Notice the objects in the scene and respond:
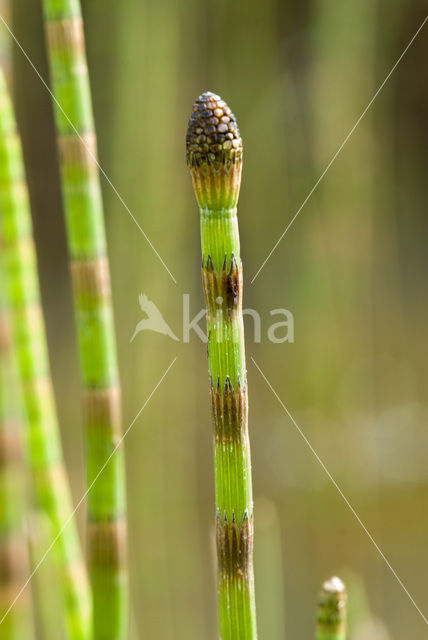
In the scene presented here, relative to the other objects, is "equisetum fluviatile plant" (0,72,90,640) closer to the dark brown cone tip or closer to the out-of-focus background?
the dark brown cone tip

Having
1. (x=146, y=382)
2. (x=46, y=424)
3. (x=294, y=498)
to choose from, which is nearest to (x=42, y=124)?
(x=146, y=382)

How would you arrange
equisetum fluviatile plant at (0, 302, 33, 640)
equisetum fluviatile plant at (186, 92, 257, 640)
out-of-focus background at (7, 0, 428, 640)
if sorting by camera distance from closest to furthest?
equisetum fluviatile plant at (186, 92, 257, 640) → equisetum fluviatile plant at (0, 302, 33, 640) → out-of-focus background at (7, 0, 428, 640)

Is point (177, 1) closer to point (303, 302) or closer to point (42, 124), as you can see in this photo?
point (42, 124)

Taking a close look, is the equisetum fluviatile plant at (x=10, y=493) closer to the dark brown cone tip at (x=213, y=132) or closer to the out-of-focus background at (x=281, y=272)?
the dark brown cone tip at (x=213, y=132)

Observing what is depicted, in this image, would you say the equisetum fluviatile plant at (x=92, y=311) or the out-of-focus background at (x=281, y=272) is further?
the out-of-focus background at (x=281, y=272)

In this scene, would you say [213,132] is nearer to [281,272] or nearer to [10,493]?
[10,493]

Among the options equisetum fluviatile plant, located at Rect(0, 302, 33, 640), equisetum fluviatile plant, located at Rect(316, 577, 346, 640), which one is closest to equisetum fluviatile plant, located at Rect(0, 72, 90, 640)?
equisetum fluviatile plant, located at Rect(0, 302, 33, 640)

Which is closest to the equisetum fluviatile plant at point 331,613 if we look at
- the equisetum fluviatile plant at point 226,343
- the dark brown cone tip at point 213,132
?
the equisetum fluviatile plant at point 226,343
